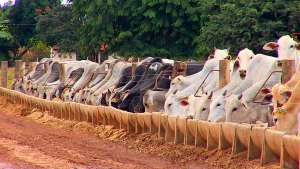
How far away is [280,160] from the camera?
31.6 feet

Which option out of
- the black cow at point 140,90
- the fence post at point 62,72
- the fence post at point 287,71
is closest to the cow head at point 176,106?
the black cow at point 140,90

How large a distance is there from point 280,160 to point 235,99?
308 centimetres

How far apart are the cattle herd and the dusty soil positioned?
95 centimetres

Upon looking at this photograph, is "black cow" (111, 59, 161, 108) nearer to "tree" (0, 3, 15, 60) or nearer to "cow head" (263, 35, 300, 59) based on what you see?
"cow head" (263, 35, 300, 59)

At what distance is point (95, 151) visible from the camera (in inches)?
503

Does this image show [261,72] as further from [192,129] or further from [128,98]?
[128,98]

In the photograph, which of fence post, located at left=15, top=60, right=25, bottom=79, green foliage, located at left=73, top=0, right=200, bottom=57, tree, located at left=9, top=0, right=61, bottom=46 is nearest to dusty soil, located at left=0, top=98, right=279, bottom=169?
fence post, located at left=15, top=60, right=25, bottom=79

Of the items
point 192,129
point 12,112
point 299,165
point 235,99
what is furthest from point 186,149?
point 12,112

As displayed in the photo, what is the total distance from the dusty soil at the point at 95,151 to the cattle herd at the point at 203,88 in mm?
949

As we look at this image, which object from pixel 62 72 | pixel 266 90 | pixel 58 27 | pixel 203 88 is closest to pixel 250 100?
pixel 266 90

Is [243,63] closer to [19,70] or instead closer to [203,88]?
[203,88]

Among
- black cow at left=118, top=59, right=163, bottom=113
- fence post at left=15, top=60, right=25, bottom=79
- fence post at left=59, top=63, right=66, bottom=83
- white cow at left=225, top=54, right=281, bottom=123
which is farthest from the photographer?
fence post at left=15, top=60, right=25, bottom=79

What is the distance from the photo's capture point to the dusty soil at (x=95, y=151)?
35.7ft

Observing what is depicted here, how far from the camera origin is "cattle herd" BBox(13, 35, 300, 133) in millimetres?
11820
